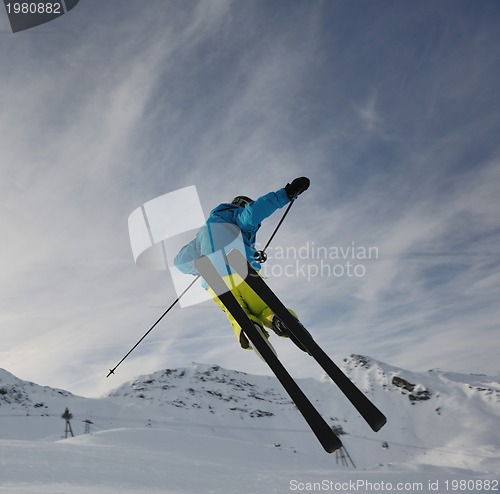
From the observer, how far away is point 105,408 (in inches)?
5369

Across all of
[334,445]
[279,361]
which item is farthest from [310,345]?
[334,445]

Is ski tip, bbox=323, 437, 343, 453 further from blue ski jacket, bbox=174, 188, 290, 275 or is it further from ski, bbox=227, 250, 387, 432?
blue ski jacket, bbox=174, 188, 290, 275

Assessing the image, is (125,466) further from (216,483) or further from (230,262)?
(230,262)

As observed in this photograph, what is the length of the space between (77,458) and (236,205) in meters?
6.32

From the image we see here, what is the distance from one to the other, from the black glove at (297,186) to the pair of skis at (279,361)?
107cm

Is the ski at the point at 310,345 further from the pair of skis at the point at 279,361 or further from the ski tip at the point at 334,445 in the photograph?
the ski tip at the point at 334,445

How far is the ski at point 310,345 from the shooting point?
12.4 feet

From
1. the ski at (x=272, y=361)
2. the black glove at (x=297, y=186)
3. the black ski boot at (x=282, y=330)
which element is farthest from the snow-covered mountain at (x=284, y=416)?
the black glove at (x=297, y=186)

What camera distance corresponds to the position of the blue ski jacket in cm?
470

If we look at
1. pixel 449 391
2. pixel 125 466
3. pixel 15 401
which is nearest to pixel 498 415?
pixel 449 391

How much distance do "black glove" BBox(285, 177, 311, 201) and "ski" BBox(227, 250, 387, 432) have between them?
107 centimetres

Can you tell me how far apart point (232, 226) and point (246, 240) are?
341mm

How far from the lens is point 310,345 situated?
4254 millimetres

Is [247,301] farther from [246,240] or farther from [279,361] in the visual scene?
[279,361]
